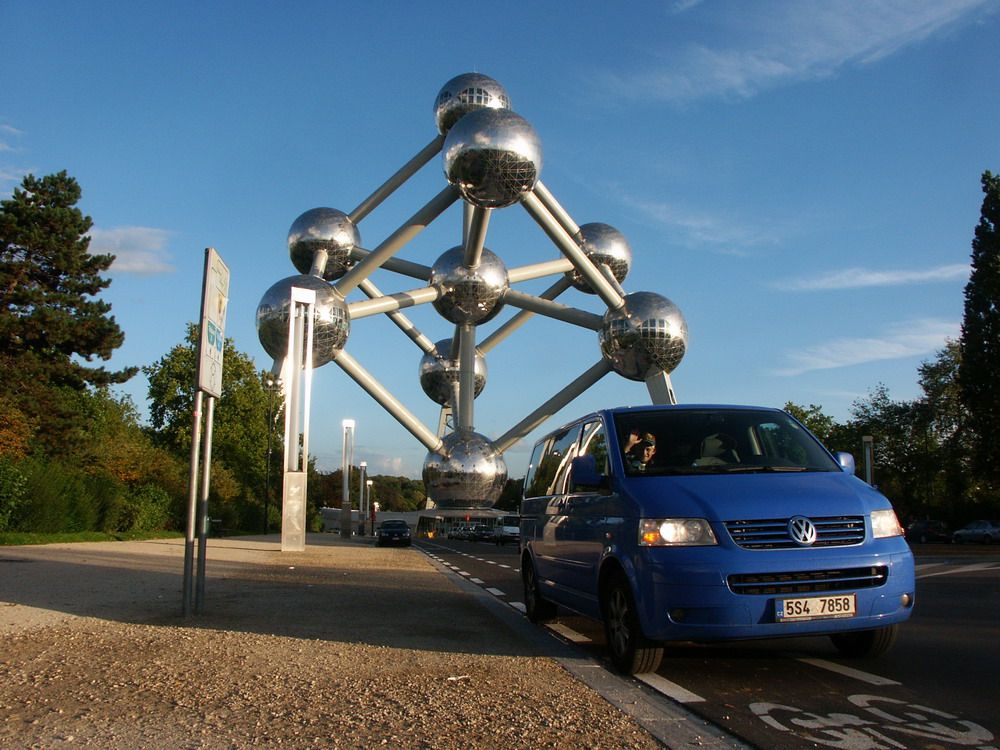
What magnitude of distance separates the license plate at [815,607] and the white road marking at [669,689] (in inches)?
27.3

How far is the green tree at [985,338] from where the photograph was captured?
44656 millimetres

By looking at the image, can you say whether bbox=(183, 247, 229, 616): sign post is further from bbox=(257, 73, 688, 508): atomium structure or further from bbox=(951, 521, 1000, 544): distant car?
bbox=(951, 521, 1000, 544): distant car

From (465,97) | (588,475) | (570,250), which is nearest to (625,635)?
(588,475)

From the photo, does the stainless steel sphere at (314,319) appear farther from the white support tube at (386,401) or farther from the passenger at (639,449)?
the passenger at (639,449)

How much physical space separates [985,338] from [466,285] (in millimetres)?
28314

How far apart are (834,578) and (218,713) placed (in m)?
3.64

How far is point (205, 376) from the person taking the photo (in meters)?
9.23

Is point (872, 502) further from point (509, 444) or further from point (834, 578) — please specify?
point (509, 444)

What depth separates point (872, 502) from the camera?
6.04 meters

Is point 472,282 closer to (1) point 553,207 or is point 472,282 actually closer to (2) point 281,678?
(1) point 553,207

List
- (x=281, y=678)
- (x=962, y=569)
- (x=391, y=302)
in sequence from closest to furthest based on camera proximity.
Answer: (x=281, y=678), (x=962, y=569), (x=391, y=302)

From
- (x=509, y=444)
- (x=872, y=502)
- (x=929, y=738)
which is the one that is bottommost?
(x=929, y=738)

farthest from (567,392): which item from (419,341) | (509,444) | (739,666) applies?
(739,666)

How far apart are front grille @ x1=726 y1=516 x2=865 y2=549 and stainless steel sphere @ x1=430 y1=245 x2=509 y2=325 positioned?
26.1 meters
